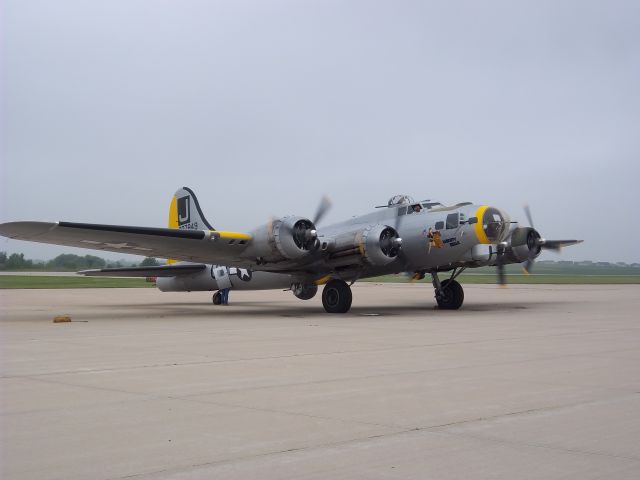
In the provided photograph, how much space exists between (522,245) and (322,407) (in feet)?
60.3

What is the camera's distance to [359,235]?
2242cm

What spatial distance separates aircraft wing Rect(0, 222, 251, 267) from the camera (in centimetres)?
1891

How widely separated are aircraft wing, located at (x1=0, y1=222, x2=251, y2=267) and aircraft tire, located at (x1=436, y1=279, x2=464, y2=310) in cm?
656

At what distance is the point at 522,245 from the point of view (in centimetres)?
2447

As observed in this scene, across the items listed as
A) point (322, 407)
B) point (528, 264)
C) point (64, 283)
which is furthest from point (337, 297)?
point (64, 283)

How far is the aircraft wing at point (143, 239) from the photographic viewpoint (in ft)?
62.0

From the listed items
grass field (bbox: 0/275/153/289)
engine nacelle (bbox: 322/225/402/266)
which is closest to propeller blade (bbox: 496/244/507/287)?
engine nacelle (bbox: 322/225/402/266)

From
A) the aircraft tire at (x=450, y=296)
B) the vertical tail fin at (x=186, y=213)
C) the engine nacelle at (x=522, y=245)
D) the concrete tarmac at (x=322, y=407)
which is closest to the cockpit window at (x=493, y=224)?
the engine nacelle at (x=522, y=245)

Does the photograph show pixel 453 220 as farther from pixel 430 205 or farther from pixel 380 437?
pixel 380 437

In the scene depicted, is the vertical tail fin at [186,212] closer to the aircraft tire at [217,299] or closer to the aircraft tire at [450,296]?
the aircraft tire at [217,299]

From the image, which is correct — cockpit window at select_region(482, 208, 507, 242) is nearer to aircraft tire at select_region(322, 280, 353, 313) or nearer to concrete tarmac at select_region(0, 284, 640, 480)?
aircraft tire at select_region(322, 280, 353, 313)

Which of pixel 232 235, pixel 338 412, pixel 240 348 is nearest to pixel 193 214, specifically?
pixel 232 235

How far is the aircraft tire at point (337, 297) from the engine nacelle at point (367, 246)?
0.70 metres

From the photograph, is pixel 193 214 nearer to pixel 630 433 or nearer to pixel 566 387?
pixel 566 387
